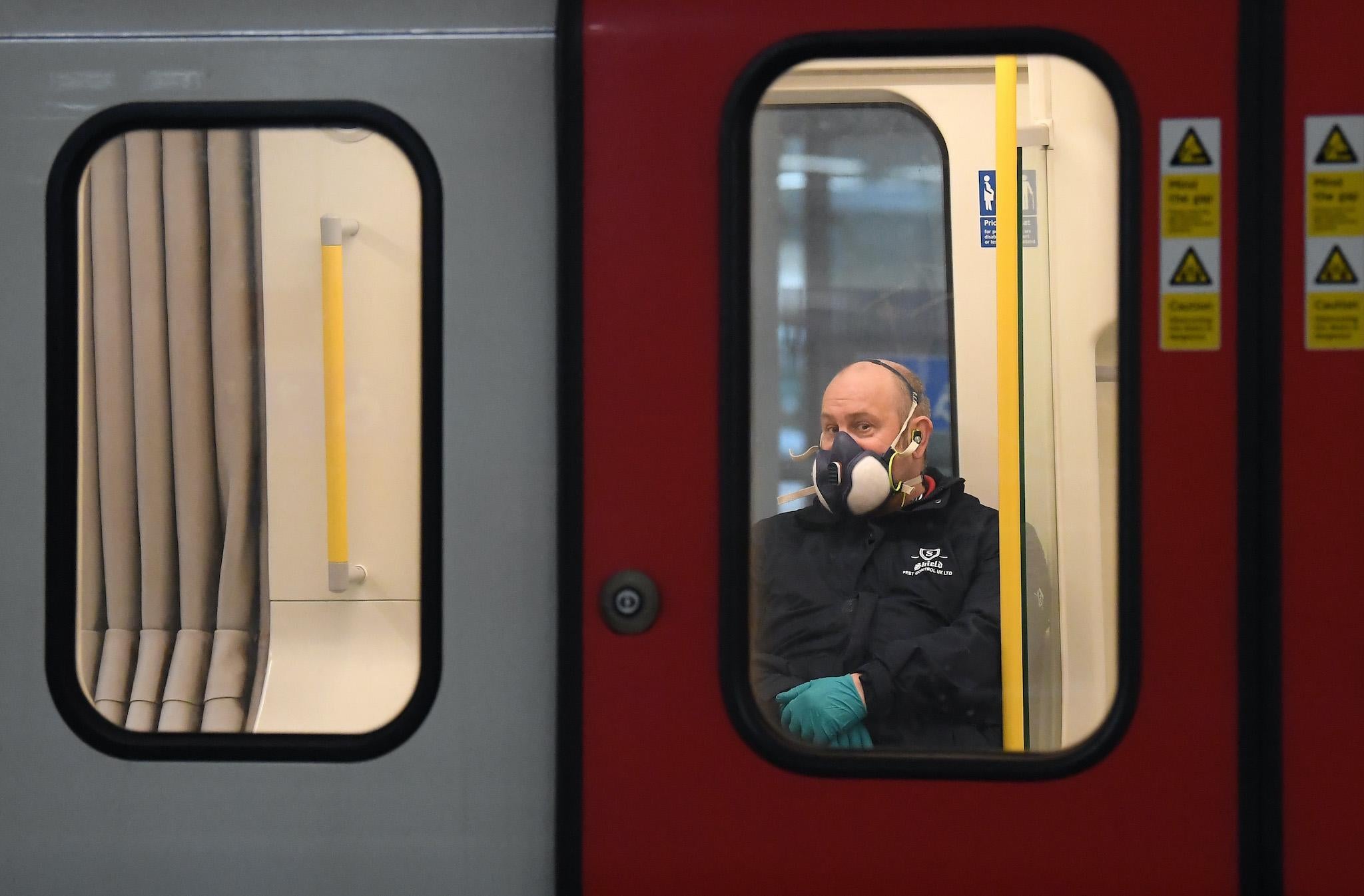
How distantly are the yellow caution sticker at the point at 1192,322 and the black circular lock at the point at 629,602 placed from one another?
82 centimetres

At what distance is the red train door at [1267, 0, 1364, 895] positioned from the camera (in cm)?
158

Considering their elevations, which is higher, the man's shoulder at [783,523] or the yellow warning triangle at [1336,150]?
the yellow warning triangle at [1336,150]

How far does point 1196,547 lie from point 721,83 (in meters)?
0.95

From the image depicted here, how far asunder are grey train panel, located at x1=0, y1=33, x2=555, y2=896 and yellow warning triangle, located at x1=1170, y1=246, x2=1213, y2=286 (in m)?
0.90

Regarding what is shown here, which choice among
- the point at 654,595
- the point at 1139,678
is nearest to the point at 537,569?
the point at 654,595

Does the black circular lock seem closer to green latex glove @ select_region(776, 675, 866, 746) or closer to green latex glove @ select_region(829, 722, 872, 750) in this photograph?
green latex glove @ select_region(776, 675, 866, 746)

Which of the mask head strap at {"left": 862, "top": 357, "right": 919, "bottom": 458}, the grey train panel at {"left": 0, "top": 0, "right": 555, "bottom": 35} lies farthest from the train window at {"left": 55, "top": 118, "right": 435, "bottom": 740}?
the mask head strap at {"left": 862, "top": 357, "right": 919, "bottom": 458}

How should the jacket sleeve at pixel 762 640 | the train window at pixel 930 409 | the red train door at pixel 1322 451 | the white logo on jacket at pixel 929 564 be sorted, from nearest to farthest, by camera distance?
the red train door at pixel 1322 451
the jacket sleeve at pixel 762 640
the train window at pixel 930 409
the white logo on jacket at pixel 929 564

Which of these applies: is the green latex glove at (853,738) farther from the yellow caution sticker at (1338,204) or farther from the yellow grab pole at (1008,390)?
the yellow caution sticker at (1338,204)

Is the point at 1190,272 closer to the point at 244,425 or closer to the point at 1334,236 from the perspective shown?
the point at 1334,236

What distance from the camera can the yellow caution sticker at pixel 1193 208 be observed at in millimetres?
1608

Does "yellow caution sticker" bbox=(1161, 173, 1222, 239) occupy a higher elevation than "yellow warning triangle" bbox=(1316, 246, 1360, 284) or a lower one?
higher

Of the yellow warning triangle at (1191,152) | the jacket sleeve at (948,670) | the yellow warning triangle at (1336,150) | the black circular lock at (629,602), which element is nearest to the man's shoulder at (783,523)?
the black circular lock at (629,602)

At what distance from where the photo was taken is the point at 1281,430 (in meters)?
1.59
